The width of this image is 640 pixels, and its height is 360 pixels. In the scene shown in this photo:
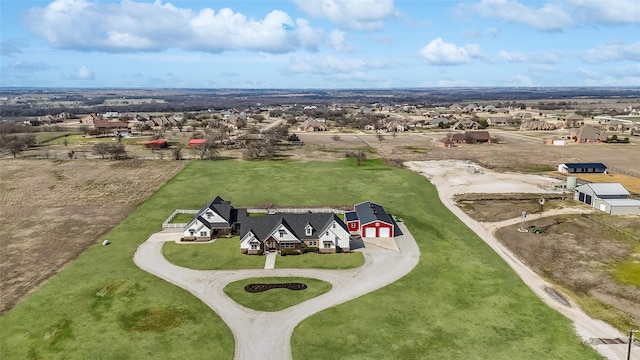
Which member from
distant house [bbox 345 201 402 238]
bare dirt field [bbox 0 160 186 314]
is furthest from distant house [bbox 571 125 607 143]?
bare dirt field [bbox 0 160 186 314]

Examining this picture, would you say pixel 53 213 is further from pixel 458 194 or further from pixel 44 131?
pixel 44 131

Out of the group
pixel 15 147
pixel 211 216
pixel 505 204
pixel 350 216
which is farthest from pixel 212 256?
pixel 15 147

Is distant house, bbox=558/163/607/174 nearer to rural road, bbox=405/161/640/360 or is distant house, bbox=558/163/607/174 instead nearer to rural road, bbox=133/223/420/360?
rural road, bbox=405/161/640/360

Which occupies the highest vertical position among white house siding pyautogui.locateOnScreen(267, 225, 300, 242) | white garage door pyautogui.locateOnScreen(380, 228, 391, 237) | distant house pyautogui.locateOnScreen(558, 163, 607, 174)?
distant house pyautogui.locateOnScreen(558, 163, 607, 174)

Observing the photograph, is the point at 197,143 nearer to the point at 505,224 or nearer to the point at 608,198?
the point at 505,224

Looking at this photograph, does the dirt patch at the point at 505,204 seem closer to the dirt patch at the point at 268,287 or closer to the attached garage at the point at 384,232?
the attached garage at the point at 384,232

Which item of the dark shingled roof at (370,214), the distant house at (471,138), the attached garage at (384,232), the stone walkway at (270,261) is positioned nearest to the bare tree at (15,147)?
the stone walkway at (270,261)
